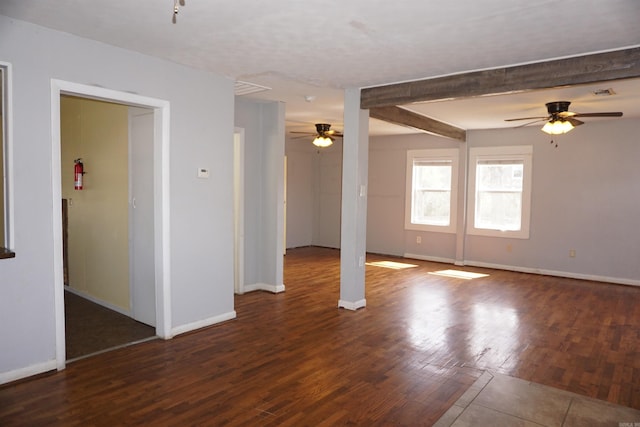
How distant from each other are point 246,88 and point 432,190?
16.0 feet

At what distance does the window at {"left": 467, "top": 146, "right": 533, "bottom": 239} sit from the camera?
748 centimetres

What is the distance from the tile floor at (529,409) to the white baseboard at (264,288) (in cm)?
309

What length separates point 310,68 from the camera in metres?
4.00

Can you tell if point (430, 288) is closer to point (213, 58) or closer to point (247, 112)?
point (247, 112)

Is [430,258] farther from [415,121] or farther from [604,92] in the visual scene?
[604,92]

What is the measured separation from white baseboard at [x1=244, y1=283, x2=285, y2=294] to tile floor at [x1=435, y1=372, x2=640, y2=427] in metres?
3.09

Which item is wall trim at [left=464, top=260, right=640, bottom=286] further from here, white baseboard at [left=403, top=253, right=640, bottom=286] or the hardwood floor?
the hardwood floor

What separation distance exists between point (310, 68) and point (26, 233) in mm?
2594

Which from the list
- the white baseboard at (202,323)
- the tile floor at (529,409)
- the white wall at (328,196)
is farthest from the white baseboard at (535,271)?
the white baseboard at (202,323)

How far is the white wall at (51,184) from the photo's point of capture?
3.01 meters

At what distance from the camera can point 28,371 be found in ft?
10.2

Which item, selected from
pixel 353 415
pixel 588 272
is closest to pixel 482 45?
pixel 353 415

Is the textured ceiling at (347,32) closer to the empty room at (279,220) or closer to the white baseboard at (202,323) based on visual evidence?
the empty room at (279,220)

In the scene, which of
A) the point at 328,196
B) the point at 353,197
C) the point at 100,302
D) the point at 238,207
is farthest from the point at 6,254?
the point at 328,196
